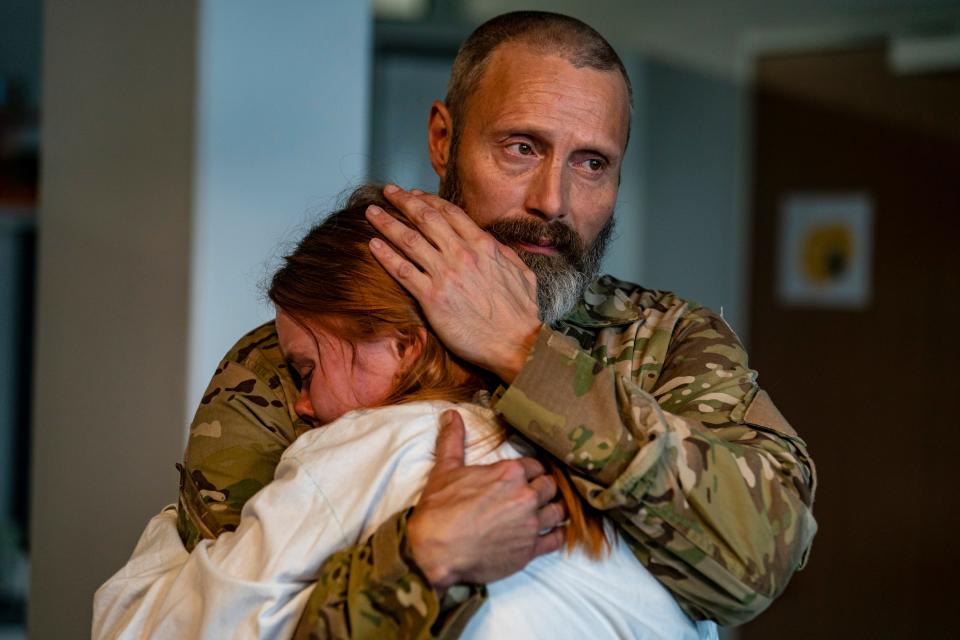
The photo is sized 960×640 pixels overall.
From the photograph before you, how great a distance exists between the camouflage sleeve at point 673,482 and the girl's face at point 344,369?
7.0 inches

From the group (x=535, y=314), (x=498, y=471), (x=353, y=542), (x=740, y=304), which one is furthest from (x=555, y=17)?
(x=740, y=304)

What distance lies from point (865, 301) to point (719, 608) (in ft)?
10.5

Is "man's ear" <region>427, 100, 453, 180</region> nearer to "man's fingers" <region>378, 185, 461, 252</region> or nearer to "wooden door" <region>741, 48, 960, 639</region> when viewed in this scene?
"man's fingers" <region>378, 185, 461, 252</region>

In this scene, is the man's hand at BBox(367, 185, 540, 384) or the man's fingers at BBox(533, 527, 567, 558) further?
the man's hand at BBox(367, 185, 540, 384)

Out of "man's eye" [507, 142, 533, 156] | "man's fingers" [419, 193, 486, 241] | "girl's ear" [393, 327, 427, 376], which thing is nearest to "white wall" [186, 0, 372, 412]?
"man's eye" [507, 142, 533, 156]

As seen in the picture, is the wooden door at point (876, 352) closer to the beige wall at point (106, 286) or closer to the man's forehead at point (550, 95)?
the beige wall at point (106, 286)

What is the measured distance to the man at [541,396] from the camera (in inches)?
42.4

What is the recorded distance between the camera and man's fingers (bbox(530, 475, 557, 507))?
113cm

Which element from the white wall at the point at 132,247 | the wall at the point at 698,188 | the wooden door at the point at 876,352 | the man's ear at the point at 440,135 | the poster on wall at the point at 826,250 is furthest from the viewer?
the wall at the point at 698,188

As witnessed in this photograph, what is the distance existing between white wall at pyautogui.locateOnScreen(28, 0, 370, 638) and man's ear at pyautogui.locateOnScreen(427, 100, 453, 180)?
0.81 metres

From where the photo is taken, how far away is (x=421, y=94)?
4.20 meters

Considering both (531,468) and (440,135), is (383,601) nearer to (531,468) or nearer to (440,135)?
(531,468)

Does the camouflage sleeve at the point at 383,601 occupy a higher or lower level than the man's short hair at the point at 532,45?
lower

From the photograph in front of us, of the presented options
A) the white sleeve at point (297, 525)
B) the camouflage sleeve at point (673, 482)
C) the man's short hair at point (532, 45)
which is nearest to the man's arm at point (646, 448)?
the camouflage sleeve at point (673, 482)
